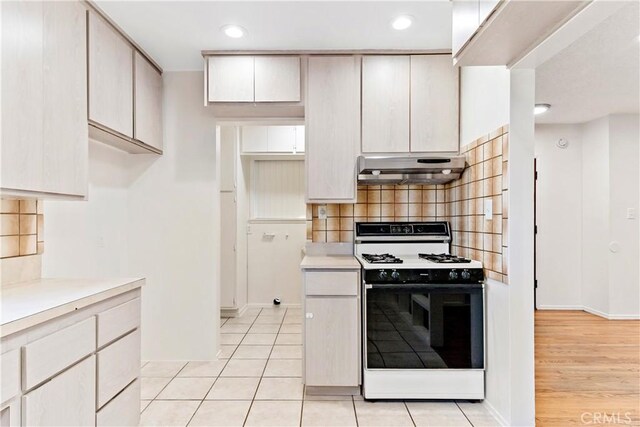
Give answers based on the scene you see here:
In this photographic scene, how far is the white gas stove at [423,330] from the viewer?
7.15 feet

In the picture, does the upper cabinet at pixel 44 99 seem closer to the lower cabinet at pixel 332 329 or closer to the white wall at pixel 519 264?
the lower cabinet at pixel 332 329

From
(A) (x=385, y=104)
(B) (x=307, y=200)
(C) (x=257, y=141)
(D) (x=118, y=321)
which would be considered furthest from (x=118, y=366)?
(C) (x=257, y=141)

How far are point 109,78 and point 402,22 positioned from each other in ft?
6.07

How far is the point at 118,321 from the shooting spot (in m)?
1.73

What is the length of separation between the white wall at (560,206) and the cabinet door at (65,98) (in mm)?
4692

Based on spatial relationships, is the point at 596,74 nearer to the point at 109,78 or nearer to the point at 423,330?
the point at 423,330

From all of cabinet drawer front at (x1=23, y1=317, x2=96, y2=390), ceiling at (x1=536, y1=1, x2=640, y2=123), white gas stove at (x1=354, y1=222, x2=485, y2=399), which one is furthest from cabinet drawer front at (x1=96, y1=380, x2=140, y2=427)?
ceiling at (x1=536, y1=1, x2=640, y2=123)

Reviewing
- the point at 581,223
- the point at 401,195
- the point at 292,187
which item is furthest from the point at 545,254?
the point at 292,187

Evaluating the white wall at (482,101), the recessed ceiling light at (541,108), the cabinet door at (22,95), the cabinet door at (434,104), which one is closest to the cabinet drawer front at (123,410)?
the cabinet door at (22,95)

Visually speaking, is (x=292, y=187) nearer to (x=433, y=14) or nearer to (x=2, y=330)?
(x=433, y=14)

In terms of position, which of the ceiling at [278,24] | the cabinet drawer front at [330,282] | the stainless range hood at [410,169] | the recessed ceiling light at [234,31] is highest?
the ceiling at [278,24]

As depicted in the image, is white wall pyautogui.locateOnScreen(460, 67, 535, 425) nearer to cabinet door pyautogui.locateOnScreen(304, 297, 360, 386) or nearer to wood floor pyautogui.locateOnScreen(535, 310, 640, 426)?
wood floor pyautogui.locateOnScreen(535, 310, 640, 426)

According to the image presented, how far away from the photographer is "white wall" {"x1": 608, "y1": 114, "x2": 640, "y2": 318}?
400cm

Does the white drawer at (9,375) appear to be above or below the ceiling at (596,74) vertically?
Answer: below
